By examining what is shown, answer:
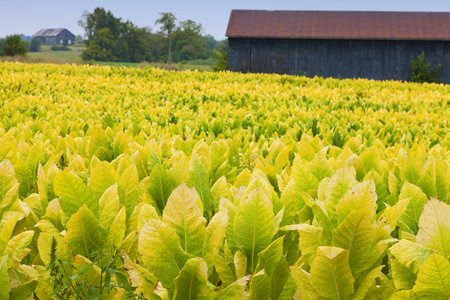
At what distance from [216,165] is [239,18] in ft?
107

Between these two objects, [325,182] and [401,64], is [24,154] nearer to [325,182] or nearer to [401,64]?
[325,182]

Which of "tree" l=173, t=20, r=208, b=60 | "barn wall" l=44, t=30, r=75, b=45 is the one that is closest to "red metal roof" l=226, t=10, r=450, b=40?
"tree" l=173, t=20, r=208, b=60

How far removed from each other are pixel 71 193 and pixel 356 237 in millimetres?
1000

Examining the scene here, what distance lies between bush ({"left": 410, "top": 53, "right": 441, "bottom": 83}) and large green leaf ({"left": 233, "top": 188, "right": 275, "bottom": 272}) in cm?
3216

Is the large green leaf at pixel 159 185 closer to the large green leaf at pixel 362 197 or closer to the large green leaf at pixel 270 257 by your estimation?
the large green leaf at pixel 270 257

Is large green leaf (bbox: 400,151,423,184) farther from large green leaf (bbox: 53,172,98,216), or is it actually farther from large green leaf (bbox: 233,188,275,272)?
large green leaf (bbox: 53,172,98,216)

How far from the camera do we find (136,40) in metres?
106

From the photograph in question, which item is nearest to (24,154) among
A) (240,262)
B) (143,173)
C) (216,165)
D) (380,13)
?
(143,173)

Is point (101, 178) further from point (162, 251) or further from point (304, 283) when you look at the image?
point (304, 283)

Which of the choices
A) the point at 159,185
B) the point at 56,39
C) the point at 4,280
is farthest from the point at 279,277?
the point at 56,39

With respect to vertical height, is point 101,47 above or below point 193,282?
above

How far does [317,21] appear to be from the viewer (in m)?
32.7

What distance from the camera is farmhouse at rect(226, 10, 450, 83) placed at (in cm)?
3094

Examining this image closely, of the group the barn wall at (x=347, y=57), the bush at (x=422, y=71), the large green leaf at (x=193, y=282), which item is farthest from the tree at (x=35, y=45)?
the large green leaf at (x=193, y=282)
